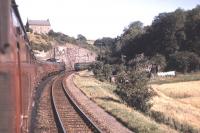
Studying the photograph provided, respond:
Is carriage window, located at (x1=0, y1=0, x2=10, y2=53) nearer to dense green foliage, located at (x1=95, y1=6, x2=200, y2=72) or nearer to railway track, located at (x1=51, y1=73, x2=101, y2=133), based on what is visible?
railway track, located at (x1=51, y1=73, x2=101, y2=133)

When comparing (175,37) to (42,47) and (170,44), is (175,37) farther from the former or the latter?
(42,47)

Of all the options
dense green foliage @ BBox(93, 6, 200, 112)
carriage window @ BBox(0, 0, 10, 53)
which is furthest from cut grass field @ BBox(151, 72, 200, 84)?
carriage window @ BBox(0, 0, 10, 53)

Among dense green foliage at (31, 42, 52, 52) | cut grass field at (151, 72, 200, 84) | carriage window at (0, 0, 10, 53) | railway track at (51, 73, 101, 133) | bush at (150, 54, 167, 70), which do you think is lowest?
cut grass field at (151, 72, 200, 84)

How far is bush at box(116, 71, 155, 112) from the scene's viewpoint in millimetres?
30797

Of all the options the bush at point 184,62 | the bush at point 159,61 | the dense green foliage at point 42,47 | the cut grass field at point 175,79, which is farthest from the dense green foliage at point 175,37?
the dense green foliage at point 42,47

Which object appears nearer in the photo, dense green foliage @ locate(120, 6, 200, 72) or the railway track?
the railway track

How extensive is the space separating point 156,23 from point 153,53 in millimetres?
8560

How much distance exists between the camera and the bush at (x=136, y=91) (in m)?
30.8

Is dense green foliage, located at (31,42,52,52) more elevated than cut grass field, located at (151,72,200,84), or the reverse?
dense green foliage, located at (31,42,52,52)

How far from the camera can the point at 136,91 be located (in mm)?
31344

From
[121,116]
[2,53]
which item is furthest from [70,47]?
[2,53]

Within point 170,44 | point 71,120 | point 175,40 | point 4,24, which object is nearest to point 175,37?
point 175,40

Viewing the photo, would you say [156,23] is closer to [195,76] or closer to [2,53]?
[195,76]

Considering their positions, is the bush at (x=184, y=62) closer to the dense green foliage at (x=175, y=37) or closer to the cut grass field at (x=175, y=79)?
the dense green foliage at (x=175, y=37)
